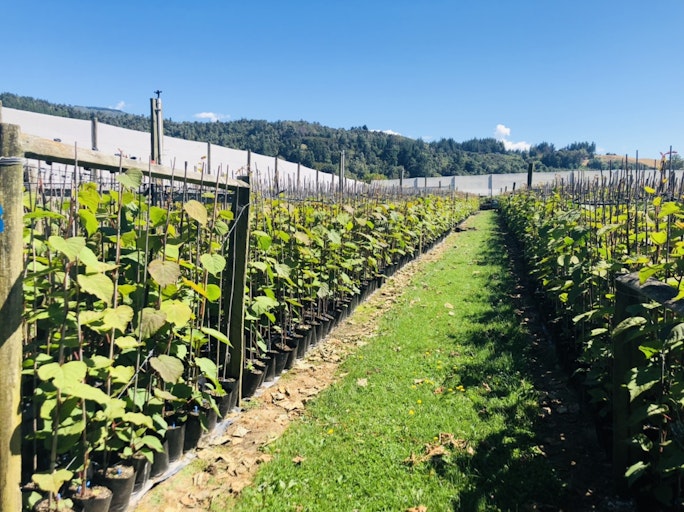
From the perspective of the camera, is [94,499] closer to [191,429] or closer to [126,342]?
[126,342]

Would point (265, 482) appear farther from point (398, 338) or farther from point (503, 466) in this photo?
point (398, 338)

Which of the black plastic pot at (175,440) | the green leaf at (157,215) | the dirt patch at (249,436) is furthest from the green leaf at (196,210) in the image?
the dirt patch at (249,436)

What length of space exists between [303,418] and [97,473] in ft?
5.09

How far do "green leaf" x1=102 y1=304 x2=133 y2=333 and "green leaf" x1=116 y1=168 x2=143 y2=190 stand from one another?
0.56 meters

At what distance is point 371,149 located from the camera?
85.2 meters

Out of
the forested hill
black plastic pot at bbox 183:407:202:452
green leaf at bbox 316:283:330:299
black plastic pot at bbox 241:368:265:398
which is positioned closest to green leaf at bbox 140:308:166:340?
black plastic pot at bbox 183:407:202:452

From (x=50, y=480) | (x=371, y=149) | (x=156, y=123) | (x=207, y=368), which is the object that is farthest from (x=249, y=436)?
(x=371, y=149)

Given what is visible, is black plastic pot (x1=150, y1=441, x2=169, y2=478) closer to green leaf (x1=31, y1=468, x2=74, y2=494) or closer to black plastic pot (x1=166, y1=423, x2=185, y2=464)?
black plastic pot (x1=166, y1=423, x2=185, y2=464)

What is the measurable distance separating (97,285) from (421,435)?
91.6 inches

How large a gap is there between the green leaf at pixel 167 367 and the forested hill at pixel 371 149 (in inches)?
1787

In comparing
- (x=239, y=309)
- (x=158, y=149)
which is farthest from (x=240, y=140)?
(x=239, y=309)

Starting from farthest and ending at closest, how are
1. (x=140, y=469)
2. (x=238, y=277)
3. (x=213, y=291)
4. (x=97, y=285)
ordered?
(x=238, y=277) < (x=213, y=291) < (x=140, y=469) < (x=97, y=285)

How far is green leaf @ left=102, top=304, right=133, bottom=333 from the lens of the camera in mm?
1941

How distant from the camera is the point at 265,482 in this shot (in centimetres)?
265
